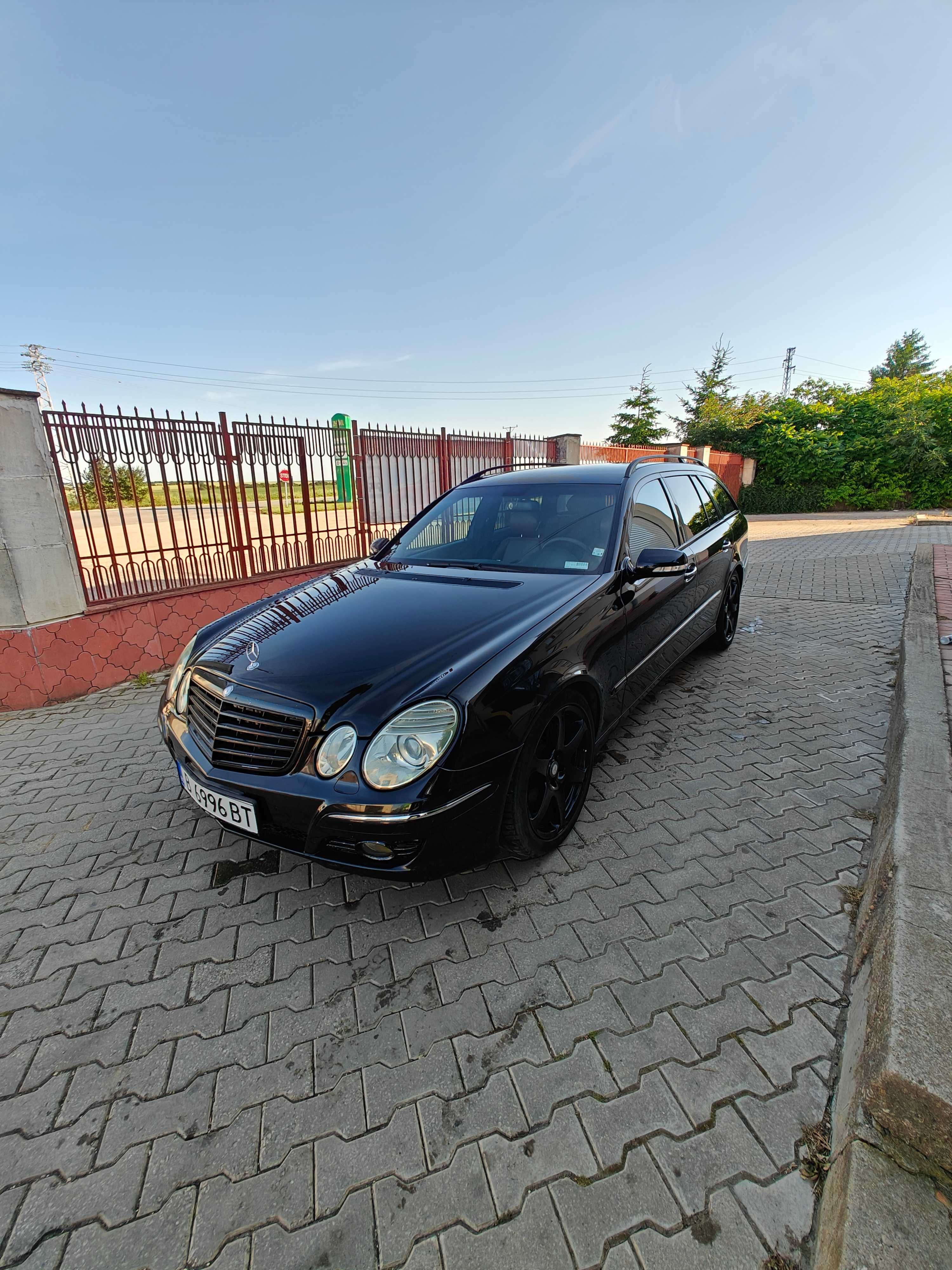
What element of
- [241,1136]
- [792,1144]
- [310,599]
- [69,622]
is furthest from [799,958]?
[69,622]

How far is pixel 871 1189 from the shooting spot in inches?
45.6

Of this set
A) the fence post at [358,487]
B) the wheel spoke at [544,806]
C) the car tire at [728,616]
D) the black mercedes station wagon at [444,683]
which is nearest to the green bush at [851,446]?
the car tire at [728,616]

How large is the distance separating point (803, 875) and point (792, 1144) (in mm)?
1103

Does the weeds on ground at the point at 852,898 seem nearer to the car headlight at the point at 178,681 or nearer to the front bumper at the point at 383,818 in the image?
the front bumper at the point at 383,818

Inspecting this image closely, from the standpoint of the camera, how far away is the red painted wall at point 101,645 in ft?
13.5

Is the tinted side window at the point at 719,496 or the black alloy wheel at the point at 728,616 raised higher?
the tinted side window at the point at 719,496

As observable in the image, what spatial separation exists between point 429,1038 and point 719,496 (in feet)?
15.3

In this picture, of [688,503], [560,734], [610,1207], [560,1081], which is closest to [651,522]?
[688,503]

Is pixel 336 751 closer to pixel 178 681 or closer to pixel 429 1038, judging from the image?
pixel 429 1038

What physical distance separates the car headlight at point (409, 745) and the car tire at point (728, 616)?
138 inches

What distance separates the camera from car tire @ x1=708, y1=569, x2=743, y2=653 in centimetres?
474

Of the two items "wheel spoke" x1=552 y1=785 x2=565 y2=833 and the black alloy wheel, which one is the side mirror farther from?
the black alloy wheel

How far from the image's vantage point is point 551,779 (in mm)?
2340

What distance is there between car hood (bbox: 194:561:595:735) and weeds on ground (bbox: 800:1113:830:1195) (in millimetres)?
1515
